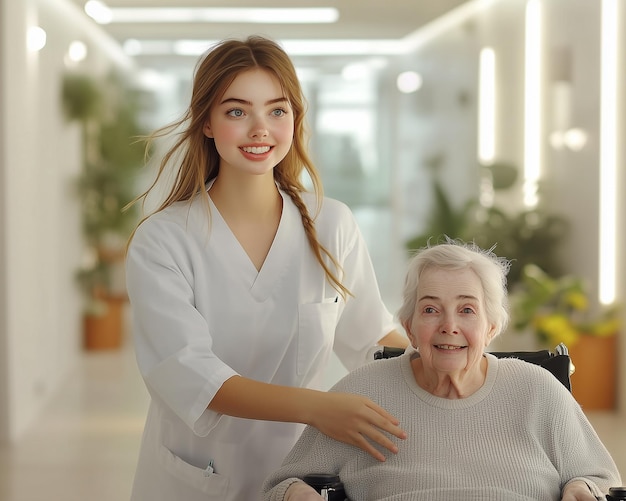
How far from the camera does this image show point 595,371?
219 inches

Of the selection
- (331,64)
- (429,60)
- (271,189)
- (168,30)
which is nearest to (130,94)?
(168,30)

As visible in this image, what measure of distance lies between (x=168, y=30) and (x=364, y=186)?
88.2 inches

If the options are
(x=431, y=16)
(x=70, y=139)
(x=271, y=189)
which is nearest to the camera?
(x=271, y=189)

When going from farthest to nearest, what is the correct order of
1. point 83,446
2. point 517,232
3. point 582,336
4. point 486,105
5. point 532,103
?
1. point 486,105
2. point 532,103
3. point 517,232
4. point 582,336
5. point 83,446

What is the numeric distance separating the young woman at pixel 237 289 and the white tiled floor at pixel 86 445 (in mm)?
2108

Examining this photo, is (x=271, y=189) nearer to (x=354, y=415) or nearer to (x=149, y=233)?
(x=149, y=233)

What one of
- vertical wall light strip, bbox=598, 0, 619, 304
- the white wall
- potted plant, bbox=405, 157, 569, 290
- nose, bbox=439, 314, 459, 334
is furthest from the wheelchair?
potted plant, bbox=405, 157, 569, 290

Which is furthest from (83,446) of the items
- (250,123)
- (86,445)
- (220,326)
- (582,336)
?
(250,123)

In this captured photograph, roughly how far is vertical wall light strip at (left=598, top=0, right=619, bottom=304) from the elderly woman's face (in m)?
3.96

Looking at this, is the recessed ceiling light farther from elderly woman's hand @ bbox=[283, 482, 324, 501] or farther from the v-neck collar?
elderly woman's hand @ bbox=[283, 482, 324, 501]

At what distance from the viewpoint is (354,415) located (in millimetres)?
1890

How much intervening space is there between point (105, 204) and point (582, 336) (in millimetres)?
3987

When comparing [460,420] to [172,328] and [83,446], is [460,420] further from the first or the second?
[83,446]

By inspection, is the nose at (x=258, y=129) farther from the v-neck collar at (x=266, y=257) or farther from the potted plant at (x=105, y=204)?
the potted plant at (x=105, y=204)
